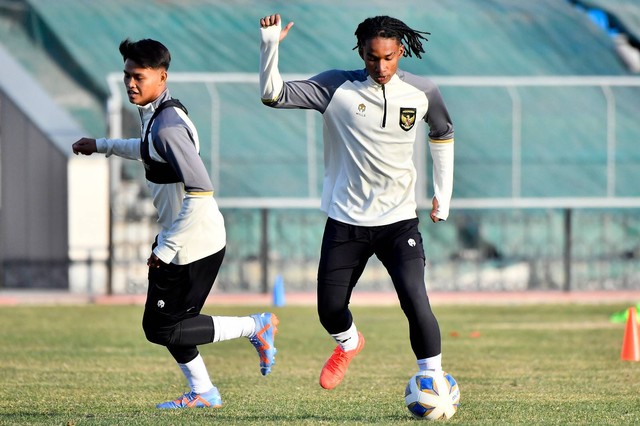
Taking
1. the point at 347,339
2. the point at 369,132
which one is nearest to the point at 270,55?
the point at 369,132

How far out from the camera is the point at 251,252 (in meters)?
20.2

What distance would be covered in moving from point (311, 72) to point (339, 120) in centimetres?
1550

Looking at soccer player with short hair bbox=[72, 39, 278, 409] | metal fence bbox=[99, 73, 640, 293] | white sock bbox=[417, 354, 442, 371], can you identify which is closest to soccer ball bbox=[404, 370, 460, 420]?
white sock bbox=[417, 354, 442, 371]

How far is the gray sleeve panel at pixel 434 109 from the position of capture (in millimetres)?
7664

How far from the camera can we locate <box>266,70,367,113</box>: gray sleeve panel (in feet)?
24.5

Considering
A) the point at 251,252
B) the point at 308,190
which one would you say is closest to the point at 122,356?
the point at 251,252

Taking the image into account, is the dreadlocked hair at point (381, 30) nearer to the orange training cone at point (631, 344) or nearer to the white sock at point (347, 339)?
the white sock at point (347, 339)

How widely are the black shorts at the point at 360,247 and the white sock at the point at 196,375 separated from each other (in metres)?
0.90

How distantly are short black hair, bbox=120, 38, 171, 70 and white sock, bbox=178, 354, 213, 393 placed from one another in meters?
1.73

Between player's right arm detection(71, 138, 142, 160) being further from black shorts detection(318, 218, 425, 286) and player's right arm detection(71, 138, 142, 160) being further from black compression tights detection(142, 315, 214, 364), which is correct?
black shorts detection(318, 218, 425, 286)


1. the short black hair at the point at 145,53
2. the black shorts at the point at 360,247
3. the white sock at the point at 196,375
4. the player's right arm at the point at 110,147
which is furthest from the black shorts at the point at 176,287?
the short black hair at the point at 145,53

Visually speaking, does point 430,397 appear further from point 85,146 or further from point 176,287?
point 85,146

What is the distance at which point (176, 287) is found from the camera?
772cm

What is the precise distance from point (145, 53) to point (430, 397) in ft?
7.93
